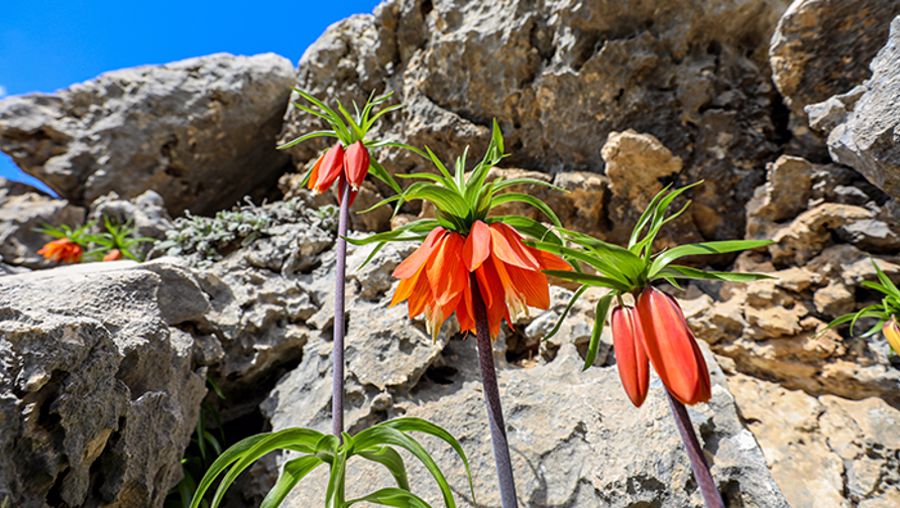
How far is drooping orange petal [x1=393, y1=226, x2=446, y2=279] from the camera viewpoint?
3.68ft

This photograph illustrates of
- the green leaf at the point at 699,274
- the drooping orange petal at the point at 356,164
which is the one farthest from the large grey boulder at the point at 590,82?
the green leaf at the point at 699,274

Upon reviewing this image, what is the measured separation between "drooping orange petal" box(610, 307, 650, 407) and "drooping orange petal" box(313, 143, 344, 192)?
4.32 feet

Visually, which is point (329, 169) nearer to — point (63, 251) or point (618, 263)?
point (618, 263)

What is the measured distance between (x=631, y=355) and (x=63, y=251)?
17.6 feet

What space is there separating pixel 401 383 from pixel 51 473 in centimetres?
122

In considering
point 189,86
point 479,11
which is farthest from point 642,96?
point 189,86

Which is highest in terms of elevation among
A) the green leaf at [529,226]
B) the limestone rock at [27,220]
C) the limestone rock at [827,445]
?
the limestone rock at [27,220]

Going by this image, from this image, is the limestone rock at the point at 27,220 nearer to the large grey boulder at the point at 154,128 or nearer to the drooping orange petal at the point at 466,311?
the large grey boulder at the point at 154,128

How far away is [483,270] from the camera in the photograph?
1.10 meters

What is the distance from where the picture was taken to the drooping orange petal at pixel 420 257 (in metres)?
1.12

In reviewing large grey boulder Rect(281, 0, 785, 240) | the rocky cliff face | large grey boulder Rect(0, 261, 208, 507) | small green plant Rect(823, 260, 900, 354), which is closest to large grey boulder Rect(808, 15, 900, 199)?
the rocky cliff face

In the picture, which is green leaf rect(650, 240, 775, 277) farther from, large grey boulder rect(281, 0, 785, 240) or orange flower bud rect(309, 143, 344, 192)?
large grey boulder rect(281, 0, 785, 240)

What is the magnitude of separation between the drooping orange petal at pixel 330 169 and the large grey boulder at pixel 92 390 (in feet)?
2.88

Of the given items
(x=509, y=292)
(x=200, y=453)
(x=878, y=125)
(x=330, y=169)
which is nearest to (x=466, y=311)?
(x=509, y=292)
